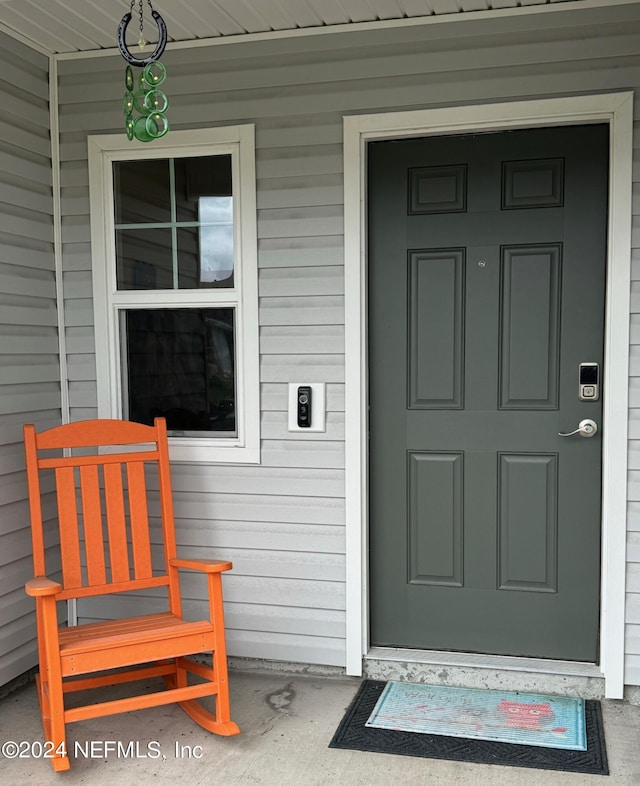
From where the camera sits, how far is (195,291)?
3215mm

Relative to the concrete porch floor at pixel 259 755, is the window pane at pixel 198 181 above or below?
above

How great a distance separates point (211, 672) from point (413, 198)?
1896 mm

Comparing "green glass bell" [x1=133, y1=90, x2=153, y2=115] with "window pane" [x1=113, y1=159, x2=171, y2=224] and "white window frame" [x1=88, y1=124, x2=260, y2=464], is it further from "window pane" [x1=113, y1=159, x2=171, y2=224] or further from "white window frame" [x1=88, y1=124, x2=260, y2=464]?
"window pane" [x1=113, y1=159, x2=171, y2=224]

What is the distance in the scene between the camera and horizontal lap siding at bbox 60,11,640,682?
2.93 meters

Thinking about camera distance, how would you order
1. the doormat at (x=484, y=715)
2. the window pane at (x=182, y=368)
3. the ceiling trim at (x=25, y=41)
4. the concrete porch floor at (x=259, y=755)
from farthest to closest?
the window pane at (x=182, y=368), the ceiling trim at (x=25, y=41), the doormat at (x=484, y=715), the concrete porch floor at (x=259, y=755)

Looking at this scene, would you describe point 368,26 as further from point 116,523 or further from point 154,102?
point 116,523

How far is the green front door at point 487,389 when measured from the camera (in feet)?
9.61

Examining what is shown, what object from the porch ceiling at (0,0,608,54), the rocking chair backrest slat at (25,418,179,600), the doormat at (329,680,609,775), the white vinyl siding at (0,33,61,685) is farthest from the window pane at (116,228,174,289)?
the doormat at (329,680,609,775)

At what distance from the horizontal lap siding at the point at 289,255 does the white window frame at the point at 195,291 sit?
0.15ft

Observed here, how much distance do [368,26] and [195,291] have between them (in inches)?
47.7

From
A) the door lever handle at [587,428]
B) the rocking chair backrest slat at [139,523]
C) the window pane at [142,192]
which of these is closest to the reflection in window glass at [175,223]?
the window pane at [142,192]

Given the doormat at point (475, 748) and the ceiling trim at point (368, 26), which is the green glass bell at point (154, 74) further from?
the doormat at point (475, 748)

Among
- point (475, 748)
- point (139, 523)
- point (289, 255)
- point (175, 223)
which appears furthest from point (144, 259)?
point (475, 748)

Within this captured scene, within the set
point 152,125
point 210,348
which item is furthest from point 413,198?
point 152,125
